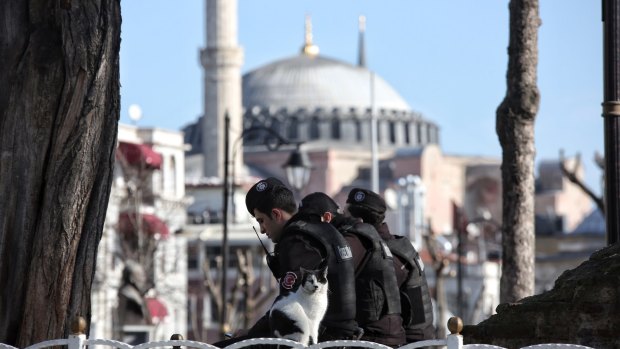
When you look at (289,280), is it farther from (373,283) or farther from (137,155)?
(137,155)

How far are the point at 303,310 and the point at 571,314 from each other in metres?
1.53

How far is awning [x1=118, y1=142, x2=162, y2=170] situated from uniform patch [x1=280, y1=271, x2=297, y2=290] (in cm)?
4579

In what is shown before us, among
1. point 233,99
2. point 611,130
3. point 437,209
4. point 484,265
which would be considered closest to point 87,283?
point 611,130

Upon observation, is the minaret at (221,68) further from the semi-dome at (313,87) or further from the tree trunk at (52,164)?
the tree trunk at (52,164)

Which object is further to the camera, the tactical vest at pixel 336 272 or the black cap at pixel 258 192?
the black cap at pixel 258 192

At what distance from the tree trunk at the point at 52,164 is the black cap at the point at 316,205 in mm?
1235

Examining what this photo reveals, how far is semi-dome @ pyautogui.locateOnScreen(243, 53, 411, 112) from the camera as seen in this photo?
484 feet

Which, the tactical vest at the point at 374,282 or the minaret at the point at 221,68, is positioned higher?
the minaret at the point at 221,68

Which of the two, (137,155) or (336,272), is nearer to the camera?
(336,272)

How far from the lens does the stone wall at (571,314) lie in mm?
8297

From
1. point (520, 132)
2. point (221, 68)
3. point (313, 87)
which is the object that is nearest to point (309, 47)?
point (313, 87)

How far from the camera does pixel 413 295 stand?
8836mm

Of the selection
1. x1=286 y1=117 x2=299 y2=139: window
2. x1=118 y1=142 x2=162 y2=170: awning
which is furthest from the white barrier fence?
x1=286 y1=117 x2=299 y2=139: window

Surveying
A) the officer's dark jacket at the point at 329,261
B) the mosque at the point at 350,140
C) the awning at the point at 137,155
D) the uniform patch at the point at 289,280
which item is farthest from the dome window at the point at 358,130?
the uniform patch at the point at 289,280
